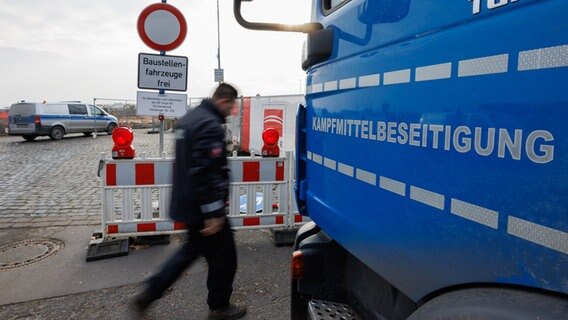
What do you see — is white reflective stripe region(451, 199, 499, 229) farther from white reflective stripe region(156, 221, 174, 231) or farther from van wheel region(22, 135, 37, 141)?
van wheel region(22, 135, 37, 141)

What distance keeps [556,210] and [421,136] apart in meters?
0.50

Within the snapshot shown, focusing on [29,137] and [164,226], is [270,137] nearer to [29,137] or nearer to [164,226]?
[164,226]

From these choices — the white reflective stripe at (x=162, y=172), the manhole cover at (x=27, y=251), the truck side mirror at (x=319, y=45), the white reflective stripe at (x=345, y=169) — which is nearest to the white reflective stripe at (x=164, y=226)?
the white reflective stripe at (x=162, y=172)

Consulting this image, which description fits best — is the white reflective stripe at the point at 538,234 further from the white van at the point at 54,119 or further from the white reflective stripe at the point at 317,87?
the white van at the point at 54,119

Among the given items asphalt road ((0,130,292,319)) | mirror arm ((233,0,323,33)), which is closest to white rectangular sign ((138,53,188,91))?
asphalt road ((0,130,292,319))

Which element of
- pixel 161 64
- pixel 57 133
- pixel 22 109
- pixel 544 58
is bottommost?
pixel 57 133

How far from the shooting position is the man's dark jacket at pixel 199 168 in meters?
2.90

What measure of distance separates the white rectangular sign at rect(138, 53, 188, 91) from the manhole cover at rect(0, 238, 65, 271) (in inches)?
85.6

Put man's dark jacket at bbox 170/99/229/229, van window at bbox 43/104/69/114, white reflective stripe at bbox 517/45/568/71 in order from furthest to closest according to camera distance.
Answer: van window at bbox 43/104/69/114
man's dark jacket at bbox 170/99/229/229
white reflective stripe at bbox 517/45/568/71

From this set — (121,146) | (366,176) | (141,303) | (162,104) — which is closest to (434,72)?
(366,176)

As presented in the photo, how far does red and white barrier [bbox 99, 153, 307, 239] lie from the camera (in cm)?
475

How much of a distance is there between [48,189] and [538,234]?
9.02 m

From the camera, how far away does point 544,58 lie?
95cm

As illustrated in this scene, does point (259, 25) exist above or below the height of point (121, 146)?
above
